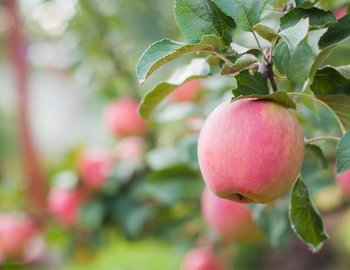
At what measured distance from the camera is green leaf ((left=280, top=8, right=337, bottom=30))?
574 mm

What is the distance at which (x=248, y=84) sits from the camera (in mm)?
559

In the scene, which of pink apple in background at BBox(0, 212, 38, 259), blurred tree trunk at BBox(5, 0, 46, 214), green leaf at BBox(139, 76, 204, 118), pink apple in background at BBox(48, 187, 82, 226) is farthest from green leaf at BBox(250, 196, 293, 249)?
blurred tree trunk at BBox(5, 0, 46, 214)

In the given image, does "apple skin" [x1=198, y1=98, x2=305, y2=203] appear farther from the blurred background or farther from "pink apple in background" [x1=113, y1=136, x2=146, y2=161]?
"pink apple in background" [x1=113, y1=136, x2=146, y2=161]

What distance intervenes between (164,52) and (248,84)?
82 mm

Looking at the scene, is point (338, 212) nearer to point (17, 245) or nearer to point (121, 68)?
point (121, 68)

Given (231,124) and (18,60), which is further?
(18,60)

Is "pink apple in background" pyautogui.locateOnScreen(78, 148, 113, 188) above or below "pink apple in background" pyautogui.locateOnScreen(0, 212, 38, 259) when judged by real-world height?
above

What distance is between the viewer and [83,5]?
59.7 inches

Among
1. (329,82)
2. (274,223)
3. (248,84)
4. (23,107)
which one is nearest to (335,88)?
(329,82)

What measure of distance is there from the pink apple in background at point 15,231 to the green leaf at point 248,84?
1226 mm

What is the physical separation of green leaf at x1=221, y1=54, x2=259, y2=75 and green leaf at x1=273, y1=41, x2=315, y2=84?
0.03 m

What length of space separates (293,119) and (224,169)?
0.08 meters

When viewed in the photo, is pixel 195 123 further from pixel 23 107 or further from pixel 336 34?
pixel 23 107

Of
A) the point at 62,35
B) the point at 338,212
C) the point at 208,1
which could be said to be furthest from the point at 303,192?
the point at 62,35
